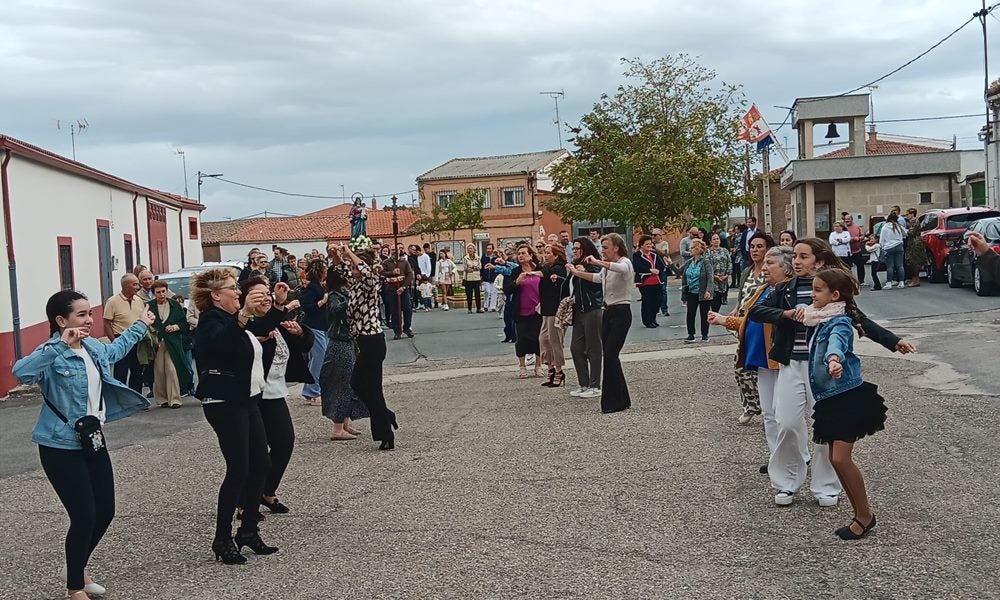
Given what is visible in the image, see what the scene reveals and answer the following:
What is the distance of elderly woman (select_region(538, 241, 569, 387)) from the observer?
13.3 m

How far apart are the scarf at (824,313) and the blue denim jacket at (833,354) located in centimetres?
3

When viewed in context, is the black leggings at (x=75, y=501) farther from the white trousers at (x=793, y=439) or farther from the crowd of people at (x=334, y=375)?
the white trousers at (x=793, y=439)

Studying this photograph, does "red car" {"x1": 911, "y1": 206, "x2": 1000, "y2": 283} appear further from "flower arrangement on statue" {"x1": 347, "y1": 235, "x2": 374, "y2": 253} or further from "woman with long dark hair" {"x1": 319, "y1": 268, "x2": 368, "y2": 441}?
"woman with long dark hair" {"x1": 319, "y1": 268, "x2": 368, "y2": 441}

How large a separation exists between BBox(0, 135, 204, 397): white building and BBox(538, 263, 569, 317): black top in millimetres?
8272

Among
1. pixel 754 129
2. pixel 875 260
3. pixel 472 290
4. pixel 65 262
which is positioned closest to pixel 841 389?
pixel 875 260

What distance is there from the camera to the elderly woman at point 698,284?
16.7 metres

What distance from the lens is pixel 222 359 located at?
6.23 metres

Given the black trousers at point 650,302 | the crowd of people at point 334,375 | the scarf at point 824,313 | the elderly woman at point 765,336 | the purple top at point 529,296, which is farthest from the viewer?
the black trousers at point 650,302

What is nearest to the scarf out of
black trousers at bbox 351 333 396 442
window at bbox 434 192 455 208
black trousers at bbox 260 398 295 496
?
black trousers at bbox 260 398 295 496

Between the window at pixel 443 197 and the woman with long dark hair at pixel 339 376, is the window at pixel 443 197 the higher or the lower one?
the higher one

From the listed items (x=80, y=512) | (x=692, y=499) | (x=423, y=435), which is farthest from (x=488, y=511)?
(x=423, y=435)

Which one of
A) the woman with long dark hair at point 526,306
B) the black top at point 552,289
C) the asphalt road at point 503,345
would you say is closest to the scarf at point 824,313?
the asphalt road at point 503,345

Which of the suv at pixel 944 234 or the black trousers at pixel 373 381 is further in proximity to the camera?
the suv at pixel 944 234

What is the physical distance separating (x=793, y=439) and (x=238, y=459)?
3.53 meters
